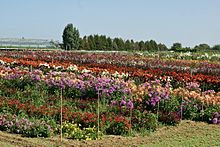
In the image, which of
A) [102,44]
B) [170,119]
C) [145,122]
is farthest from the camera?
[102,44]

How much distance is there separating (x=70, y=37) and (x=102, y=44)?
18.5ft

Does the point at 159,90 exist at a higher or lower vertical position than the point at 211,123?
higher

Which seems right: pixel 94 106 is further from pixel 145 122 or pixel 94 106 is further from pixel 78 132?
pixel 78 132

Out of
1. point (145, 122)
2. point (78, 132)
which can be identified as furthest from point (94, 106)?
point (78, 132)

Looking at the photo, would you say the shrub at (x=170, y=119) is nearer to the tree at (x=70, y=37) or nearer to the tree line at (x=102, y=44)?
the tree line at (x=102, y=44)

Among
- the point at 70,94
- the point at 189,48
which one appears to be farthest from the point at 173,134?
the point at 189,48

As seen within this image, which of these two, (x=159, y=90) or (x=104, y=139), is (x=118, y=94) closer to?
(x=159, y=90)

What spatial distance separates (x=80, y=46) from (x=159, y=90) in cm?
4942

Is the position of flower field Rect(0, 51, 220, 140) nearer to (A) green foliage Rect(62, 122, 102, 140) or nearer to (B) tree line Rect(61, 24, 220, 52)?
(A) green foliage Rect(62, 122, 102, 140)

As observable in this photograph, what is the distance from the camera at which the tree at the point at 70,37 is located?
57688 mm

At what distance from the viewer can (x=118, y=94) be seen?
39.4ft

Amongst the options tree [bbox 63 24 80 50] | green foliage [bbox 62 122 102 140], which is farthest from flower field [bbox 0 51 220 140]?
tree [bbox 63 24 80 50]

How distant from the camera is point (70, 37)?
57.7 meters

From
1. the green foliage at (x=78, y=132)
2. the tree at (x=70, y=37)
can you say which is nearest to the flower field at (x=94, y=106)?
the green foliage at (x=78, y=132)
